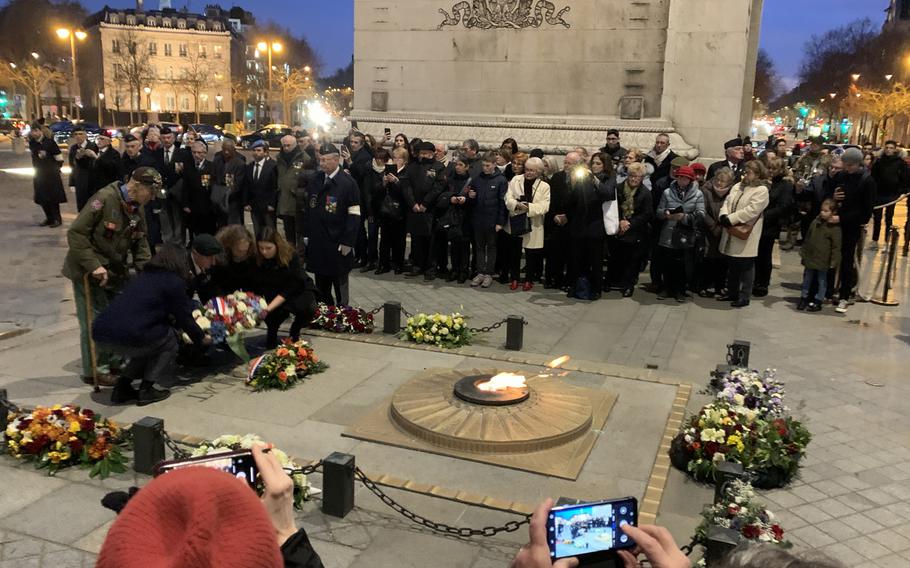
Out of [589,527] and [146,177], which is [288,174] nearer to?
[146,177]

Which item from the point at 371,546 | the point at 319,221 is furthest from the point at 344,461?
the point at 319,221

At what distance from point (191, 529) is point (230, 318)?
19.2 ft

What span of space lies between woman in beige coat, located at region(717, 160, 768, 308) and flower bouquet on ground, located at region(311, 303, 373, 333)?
5.09 metres

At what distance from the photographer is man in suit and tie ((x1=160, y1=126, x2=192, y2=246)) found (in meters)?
12.1

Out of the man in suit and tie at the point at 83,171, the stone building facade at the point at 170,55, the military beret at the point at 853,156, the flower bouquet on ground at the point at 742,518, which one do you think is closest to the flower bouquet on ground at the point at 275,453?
the flower bouquet on ground at the point at 742,518

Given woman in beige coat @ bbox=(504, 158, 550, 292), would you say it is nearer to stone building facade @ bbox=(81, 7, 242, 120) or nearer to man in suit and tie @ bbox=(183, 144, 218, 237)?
man in suit and tie @ bbox=(183, 144, 218, 237)

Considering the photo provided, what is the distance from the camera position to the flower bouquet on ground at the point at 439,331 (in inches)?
326

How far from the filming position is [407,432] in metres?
5.95

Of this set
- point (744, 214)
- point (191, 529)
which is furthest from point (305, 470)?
point (744, 214)

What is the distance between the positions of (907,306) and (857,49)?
79612 millimetres

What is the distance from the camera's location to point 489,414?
6020mm

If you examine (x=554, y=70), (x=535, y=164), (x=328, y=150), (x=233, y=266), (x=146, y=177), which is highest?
(x=554, y=70)

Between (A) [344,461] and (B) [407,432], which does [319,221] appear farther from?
(A) [344,461]

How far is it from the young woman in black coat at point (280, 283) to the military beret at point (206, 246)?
79 cm
